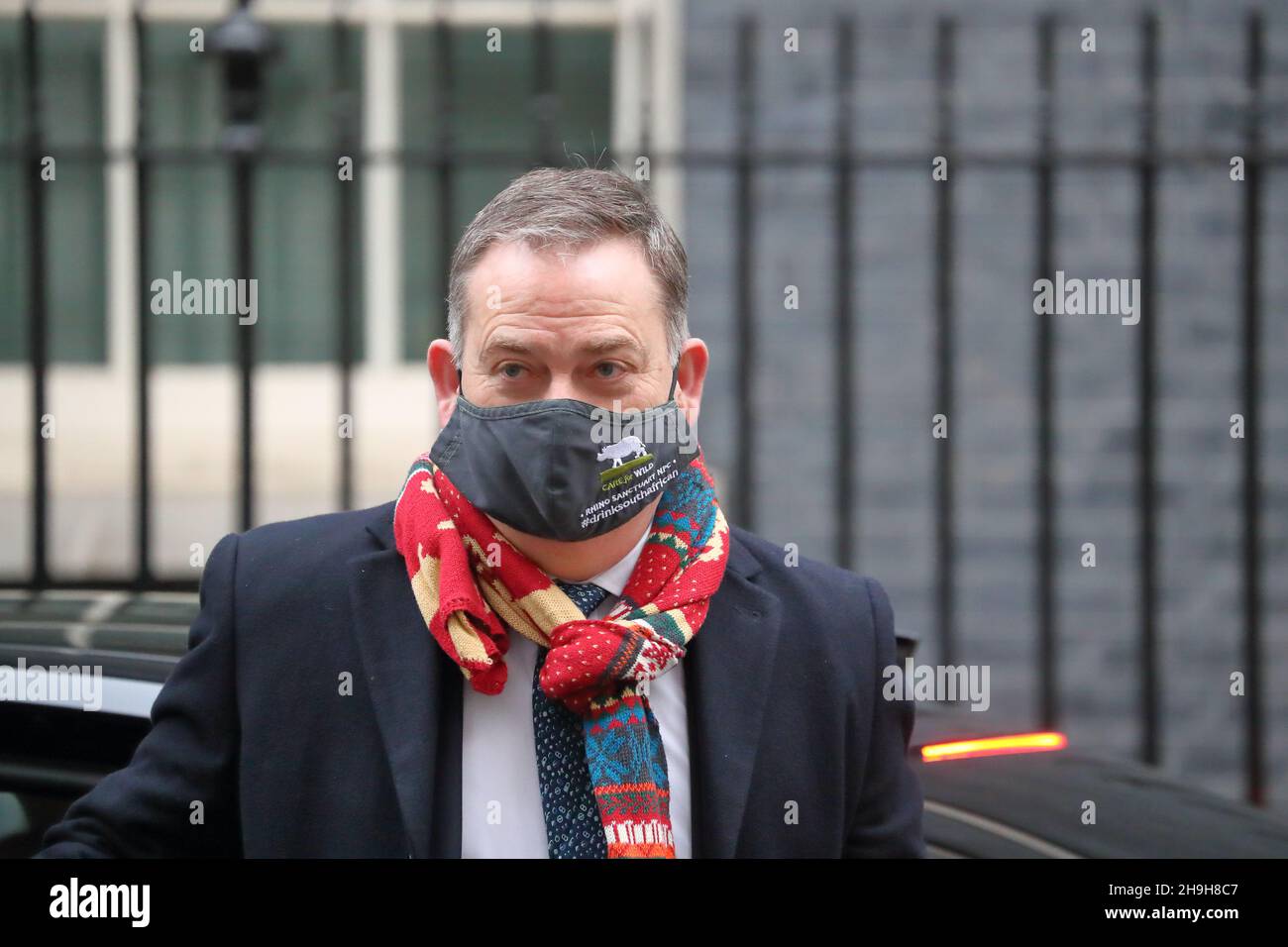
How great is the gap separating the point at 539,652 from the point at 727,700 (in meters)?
0.27

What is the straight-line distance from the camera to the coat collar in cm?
189

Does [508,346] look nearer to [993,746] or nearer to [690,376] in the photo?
[690,376]

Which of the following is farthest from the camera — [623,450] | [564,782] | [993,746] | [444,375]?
[993,746]

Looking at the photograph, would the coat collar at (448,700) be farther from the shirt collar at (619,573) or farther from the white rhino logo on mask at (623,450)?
the white rhino logo on mask at (623,450)

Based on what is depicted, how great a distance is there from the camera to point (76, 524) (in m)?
6.04

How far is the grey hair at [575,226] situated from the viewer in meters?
2.02

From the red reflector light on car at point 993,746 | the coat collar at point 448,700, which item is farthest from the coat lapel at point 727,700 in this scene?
the red reflector light on car at point 993,746

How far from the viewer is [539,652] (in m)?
2.03

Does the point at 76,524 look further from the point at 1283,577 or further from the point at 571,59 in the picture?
the point at 1283,577

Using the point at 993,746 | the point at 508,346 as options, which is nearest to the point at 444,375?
the point at 508,346

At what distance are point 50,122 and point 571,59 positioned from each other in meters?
2.25

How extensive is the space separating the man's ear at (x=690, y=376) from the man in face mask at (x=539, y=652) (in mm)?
41

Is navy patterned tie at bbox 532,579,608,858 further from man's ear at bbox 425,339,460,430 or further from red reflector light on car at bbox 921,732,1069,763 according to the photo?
red reflector light on car at bbox 921,732,1069,763

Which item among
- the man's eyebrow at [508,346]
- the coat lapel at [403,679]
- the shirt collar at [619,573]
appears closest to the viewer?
the coat lapel at [403,679]
